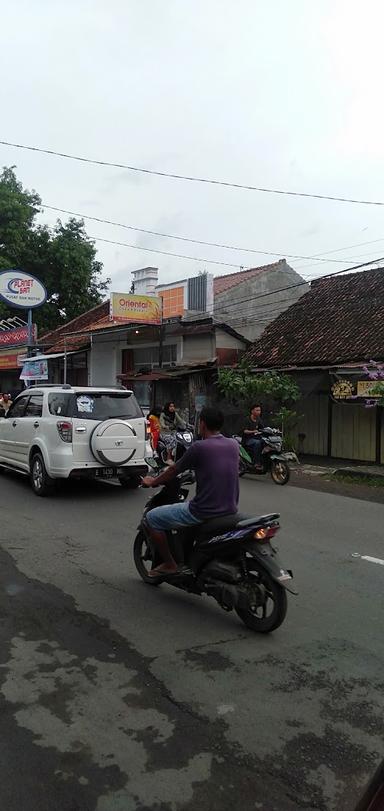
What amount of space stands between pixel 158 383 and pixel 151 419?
23.9 feet

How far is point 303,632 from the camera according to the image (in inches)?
167

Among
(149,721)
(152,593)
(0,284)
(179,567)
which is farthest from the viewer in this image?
(0,284)

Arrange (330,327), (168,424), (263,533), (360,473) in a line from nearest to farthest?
(263,533) < (360,473) < (168,424) < (330,327)

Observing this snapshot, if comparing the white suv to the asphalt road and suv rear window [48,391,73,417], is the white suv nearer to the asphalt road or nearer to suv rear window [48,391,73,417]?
suv rear window [48,391,73,417]

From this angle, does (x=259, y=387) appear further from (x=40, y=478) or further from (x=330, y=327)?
(x=40, y=478)

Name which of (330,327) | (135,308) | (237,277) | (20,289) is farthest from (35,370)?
(330,327)

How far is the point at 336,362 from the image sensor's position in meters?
15.2

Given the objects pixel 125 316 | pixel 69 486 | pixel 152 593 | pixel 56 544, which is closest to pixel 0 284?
pixel 125 316

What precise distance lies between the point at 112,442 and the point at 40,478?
140 centimetres

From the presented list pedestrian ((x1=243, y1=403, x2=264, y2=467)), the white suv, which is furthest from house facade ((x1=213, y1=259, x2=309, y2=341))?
the white suv

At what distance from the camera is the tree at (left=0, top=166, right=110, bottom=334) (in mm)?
28562

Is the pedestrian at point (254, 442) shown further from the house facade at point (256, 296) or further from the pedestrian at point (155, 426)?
the house facade at point (256, 296)

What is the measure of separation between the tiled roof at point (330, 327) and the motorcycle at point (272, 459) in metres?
4.44

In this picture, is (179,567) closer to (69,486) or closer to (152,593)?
(152,593)
